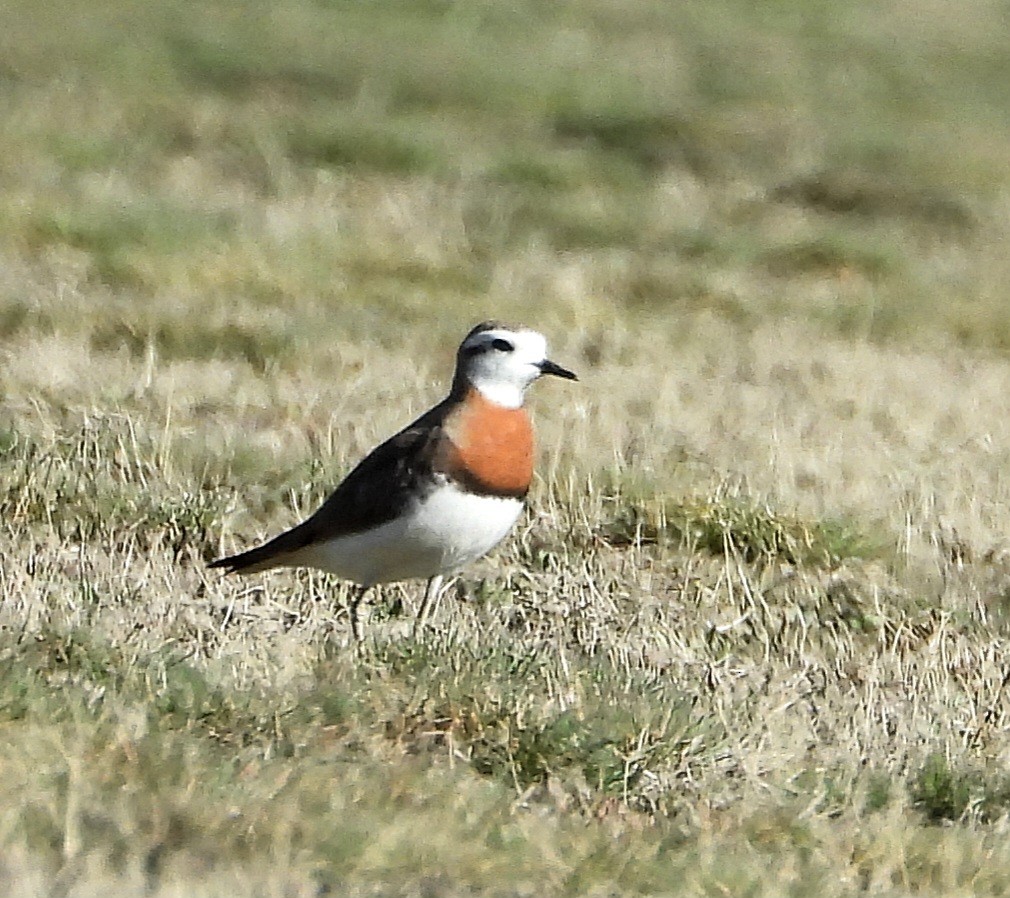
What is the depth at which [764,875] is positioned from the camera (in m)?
4.64

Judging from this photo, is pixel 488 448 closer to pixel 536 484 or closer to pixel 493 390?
pixel 493 390

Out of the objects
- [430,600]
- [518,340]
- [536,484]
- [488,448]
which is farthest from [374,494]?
[536,484]

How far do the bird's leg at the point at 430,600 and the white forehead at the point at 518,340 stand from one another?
76 centimetres

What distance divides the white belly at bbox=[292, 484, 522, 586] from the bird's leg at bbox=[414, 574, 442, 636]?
13cm

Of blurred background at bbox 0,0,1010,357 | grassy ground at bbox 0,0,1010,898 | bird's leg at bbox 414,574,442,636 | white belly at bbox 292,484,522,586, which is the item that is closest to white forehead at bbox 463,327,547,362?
white belly at bbox 292,484,522,586

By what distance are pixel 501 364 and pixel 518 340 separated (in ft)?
0.33

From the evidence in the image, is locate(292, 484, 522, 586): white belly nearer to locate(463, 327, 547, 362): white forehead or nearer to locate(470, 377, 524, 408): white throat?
locate(470, 377, 524, 408): white throat

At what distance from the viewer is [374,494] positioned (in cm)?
664

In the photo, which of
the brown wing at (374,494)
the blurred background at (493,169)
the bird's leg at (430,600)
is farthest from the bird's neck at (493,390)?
the blurred background at (493,169)

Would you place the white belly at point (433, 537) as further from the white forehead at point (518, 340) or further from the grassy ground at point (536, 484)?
the white forehead at point (518, 340)

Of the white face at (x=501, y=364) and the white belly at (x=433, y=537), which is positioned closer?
the white belly at (x=433, y=537)

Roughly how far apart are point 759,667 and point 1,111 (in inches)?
442

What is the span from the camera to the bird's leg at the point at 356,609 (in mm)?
6516

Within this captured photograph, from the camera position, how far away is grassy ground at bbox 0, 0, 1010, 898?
4768 mm
